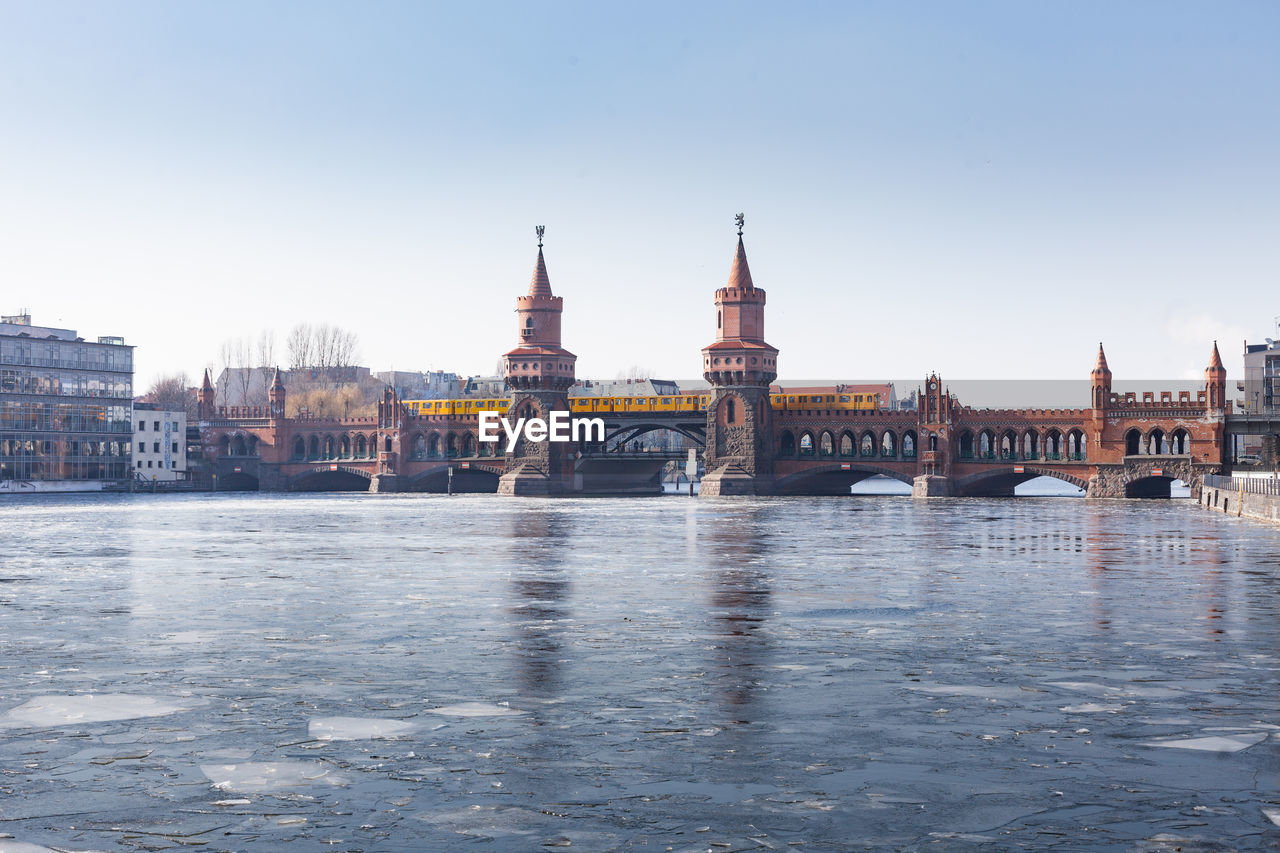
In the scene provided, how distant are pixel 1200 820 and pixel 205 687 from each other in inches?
471

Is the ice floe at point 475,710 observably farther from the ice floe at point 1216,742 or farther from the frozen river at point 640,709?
the ice floe at point 1216,742

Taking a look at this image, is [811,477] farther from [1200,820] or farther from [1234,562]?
[1200,820]

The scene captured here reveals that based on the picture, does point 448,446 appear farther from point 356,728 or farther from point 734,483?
point 356,728

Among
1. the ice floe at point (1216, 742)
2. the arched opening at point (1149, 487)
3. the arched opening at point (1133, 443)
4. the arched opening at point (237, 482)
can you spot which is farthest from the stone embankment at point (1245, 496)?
the arched opening at point (237, 482)

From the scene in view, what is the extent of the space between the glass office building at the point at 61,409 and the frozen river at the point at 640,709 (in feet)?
326

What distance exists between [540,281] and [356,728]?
110527mm

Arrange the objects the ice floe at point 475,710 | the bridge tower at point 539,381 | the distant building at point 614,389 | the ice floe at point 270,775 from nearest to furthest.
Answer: the ice floe at point 270,775 < the ice floe at point 475,710 < the bridge tower at point 539,381 < the distant building at point 614,389

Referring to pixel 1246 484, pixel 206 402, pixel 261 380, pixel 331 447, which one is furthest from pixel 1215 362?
pixel 261 380

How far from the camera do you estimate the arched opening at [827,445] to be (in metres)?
115

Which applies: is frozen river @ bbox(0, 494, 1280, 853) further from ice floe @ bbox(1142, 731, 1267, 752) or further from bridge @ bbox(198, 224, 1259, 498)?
bridge @ bbox(198, 224, 1259, 498)

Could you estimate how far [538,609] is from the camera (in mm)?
25859

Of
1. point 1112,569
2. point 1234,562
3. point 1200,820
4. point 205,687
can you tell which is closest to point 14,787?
point 205,687

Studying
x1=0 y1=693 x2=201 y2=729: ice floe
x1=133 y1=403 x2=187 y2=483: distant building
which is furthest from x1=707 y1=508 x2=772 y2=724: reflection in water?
x1=133 y1=403 x2=187 y2=483: distant building

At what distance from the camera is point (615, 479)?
5349 inches
